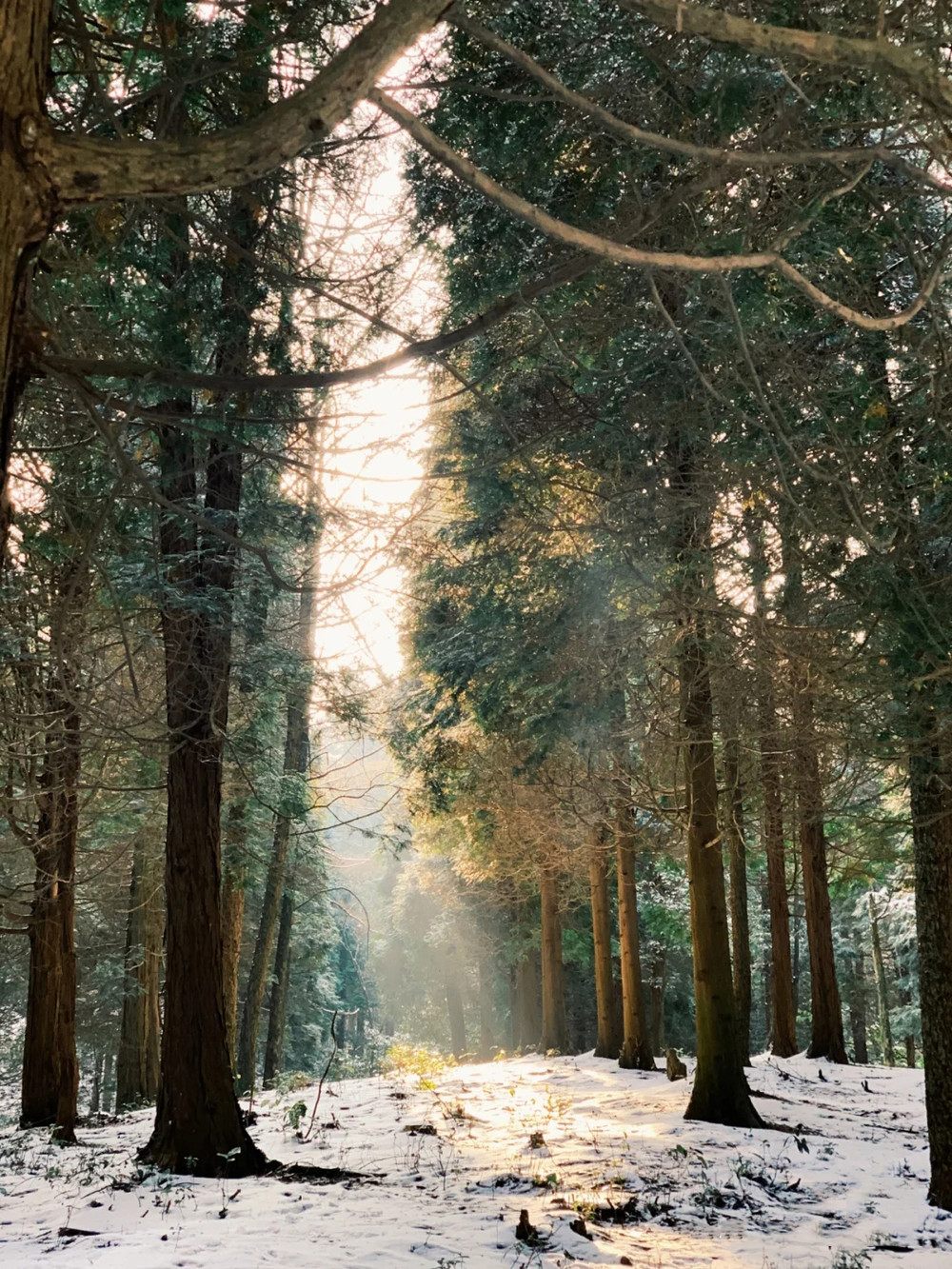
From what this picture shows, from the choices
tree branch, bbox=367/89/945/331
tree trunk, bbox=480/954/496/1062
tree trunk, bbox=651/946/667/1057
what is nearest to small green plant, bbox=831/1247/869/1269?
tree branch, bbox=367/89/945/331

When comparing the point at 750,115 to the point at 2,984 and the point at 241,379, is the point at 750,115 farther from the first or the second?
the point at 2,984

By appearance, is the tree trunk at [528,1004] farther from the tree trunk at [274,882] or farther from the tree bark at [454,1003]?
the tree trunk at [274,882]

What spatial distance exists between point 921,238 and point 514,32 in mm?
2493

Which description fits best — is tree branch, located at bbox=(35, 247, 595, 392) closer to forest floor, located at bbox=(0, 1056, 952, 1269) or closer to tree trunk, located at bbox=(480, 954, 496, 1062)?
forest floor, located at bbox=(0, 1056, 952, 1269)

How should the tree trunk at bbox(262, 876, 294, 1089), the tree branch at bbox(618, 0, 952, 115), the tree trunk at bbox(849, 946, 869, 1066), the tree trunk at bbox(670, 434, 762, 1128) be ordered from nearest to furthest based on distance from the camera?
1. the tree branch at bbox(618, 0, 952, 115)
2. the tree trunk at bbox(670, 434, 762, 1128)
3. the tree trunk at bbox(262, 876, 294, 1089)
4. the tree trunk at bbox(849, 946, 869, 1066)

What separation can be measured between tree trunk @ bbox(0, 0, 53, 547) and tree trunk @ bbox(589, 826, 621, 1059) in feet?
42.9

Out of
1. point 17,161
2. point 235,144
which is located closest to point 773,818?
point 235,144

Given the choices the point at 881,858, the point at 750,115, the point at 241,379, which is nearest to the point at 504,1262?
the point at 241,379

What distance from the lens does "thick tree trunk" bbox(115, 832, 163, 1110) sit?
14609 mm

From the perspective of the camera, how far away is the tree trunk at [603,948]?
15.3 meters

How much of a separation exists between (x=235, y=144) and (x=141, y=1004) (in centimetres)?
1514

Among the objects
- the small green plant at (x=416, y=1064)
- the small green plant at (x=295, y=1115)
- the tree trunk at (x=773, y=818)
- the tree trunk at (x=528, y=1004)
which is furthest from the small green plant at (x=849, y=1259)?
the tree trunk at (x=528, y=1004)

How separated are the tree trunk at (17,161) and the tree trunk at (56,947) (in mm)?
4940

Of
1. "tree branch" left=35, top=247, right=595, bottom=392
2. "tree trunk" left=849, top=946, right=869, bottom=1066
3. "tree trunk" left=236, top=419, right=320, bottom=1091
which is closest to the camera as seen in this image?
"tree branch" left=35, top=247, right=595, bottom=392
